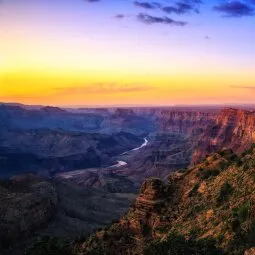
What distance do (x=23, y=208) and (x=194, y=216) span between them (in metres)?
50.5

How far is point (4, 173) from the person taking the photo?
6806 inches

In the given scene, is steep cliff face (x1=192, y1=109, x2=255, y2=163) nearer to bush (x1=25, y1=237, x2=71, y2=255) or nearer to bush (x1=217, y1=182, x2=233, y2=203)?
bush (x1=217, y1=182, x2=233, y2=203)

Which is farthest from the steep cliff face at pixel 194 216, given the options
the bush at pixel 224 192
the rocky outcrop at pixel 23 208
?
the rocky outcrop at pixel 23 208

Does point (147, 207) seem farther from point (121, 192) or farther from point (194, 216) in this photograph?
point (121, 192)

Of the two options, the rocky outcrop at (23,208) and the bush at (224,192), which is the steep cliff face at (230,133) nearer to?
the rocky outcrop at (23,208)

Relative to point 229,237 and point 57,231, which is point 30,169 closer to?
point 57,231

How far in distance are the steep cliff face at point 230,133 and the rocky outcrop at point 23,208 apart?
192 feet

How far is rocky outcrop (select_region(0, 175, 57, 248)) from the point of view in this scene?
234ft

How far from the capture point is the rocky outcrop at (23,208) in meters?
71.4

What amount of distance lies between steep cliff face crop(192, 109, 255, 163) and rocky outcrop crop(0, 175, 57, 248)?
192ft

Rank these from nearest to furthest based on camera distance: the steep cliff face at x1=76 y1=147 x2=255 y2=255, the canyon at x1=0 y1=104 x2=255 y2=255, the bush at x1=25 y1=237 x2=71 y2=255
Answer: the steep cliff face at x1=76 y1=147 x2=255 y2=255
the bush at x1=25 y1=237 x2=71 y2=255
the canyon at x1=0 y1=104 x2=255 y2=255

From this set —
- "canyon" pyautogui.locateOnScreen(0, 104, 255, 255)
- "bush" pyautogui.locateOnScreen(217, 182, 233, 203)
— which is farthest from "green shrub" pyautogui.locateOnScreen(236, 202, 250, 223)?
"bush" pyautogui.locateOnScreen(217, 182, 233, 203)

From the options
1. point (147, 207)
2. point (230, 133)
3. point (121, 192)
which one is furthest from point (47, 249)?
point (230, 133)

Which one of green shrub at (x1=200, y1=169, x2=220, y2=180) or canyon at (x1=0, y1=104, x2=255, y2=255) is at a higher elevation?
green shrub at (x1=200, y1=169, x2=220, y2=180)
